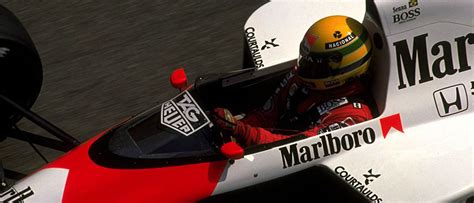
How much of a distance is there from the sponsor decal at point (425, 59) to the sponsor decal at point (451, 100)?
9 centimetres

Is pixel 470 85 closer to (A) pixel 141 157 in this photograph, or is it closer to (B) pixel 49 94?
(A) pixel 141 157

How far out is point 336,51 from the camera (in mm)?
4551

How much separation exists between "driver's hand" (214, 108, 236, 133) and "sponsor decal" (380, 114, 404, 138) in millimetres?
804

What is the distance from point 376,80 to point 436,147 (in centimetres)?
51

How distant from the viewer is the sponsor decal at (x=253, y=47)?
532 centimetres

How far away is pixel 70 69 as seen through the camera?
6.81 meters

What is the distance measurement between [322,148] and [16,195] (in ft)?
5.66

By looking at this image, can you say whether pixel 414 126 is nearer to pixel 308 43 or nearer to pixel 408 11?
pixel 408 11

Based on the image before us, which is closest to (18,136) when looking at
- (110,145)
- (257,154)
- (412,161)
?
(110,145)

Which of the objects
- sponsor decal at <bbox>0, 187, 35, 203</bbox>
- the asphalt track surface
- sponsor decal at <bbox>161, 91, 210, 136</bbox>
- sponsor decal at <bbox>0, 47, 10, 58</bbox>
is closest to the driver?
sponsor decal at <bbox>161, 91, 210, 136</bbox>

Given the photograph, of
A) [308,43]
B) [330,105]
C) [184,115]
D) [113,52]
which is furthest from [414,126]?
[113,52]

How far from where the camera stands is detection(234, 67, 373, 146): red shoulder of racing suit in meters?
4.54

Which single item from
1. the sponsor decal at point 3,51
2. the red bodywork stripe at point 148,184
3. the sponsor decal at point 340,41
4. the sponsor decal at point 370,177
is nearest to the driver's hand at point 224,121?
the red bodywork stripe at point 148,184

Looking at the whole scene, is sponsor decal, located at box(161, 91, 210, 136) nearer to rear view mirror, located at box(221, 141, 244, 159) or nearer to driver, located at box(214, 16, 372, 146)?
driver, located at box(214, 16, 372, 146)
